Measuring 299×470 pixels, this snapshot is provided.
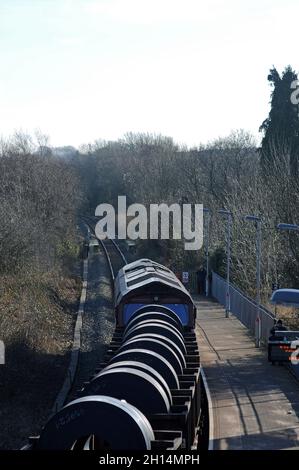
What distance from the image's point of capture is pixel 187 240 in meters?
53.1

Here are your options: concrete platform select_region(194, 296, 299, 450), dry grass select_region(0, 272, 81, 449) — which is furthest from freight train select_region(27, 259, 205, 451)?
dry grass select_region(0, 272, 81, 449)

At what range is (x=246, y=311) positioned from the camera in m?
32.6

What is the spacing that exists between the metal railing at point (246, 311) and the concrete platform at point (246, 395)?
583 mm

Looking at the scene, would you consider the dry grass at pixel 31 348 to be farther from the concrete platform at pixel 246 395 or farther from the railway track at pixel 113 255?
the railway track at pixel 113 255

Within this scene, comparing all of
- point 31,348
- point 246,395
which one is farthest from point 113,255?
point 246,395

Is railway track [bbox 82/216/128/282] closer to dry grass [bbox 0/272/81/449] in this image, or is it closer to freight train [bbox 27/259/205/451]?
dry grass [bbox 0/272/81/449]

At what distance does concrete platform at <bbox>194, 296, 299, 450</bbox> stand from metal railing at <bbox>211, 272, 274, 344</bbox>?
0.58 m

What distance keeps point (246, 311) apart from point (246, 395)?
1261 centimetres

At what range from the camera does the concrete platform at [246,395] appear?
1572 centimetres

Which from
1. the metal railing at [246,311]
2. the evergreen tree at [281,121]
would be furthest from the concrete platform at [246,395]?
the evergreen tree at [281,121]

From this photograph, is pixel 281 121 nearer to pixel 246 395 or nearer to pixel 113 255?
pixel 113 255
